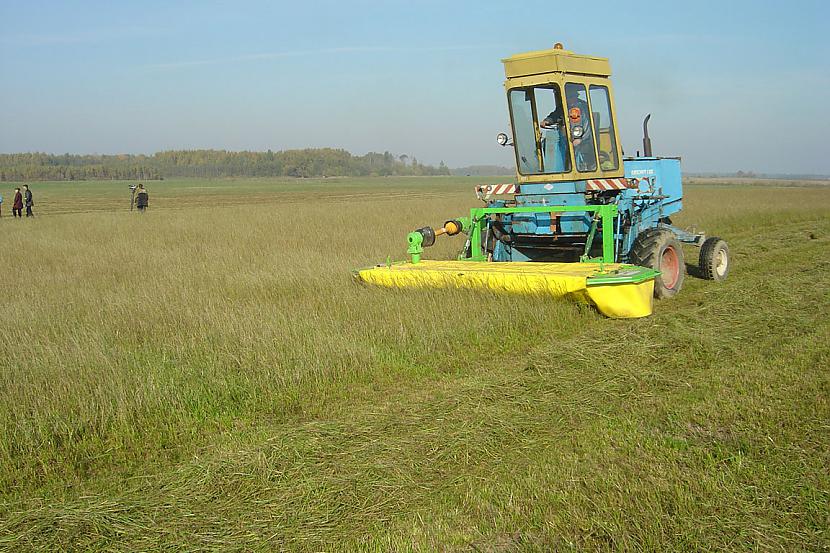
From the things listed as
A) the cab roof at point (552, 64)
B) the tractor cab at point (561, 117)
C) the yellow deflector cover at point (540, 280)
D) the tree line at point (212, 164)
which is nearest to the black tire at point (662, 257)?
the yellow deflector cover at point (540, 280)

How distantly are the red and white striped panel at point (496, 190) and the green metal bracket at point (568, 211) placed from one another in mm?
265

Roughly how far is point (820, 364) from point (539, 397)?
2185mm

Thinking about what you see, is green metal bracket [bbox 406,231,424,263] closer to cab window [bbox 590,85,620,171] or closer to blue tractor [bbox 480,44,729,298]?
blue tractor [bbox 480,44,729,298]

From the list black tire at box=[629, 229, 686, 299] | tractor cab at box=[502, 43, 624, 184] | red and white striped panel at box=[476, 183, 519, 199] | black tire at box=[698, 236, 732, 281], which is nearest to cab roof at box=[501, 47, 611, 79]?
tractor cab at box=[502, 43, 624, 184]

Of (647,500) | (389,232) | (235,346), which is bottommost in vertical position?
(647,500)

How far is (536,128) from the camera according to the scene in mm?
9641

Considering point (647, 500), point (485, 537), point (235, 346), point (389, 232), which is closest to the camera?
point (485, 537)

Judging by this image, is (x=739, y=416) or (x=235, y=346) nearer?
(x=739, y=416)

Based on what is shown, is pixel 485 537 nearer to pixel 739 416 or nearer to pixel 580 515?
pixel 580 515

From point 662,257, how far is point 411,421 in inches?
208

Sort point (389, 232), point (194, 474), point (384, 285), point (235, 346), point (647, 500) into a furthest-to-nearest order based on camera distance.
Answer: point (389, 232), point (384, 285), point (235, 346), point (194, 474), point (647, 500)

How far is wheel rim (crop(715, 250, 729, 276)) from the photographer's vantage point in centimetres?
1038

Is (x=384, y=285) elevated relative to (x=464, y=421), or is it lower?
elevated

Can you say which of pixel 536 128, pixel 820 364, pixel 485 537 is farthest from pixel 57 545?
pixel 536 128
